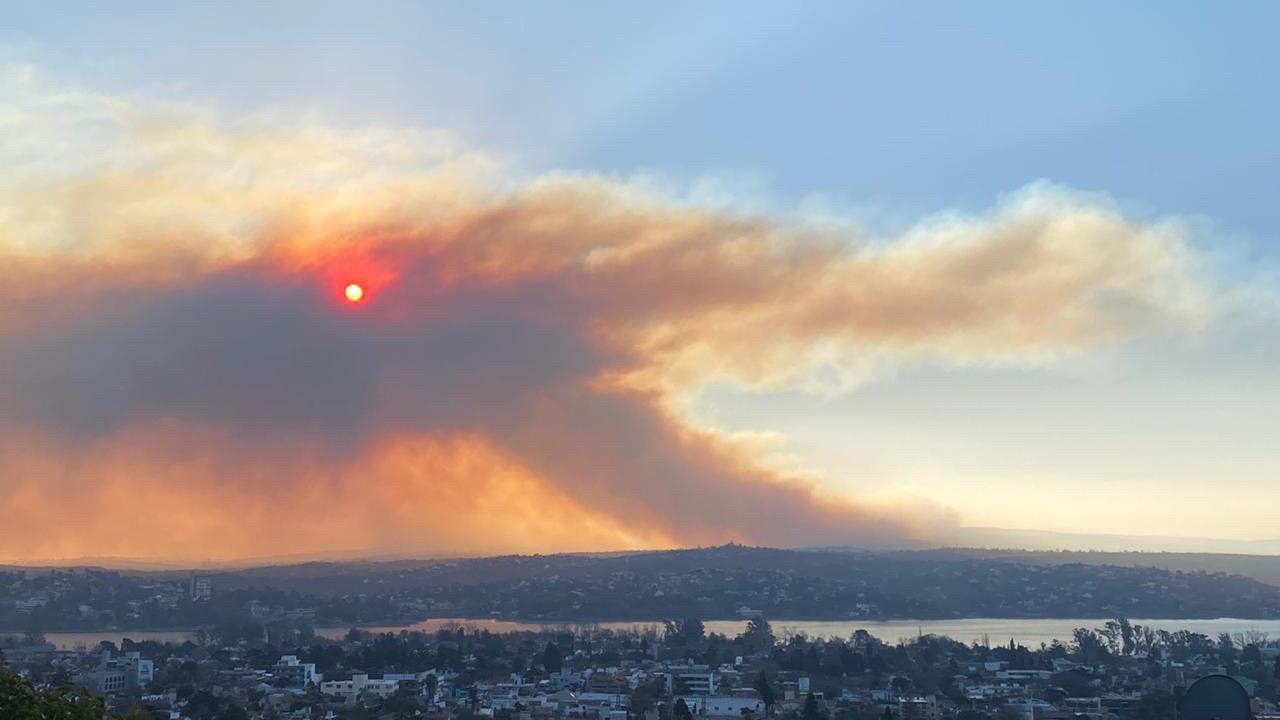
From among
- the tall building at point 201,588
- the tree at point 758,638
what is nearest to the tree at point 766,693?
the tree at point 758,638

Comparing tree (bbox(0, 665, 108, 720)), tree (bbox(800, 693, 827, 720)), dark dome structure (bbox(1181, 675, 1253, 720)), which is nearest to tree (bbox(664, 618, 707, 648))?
tree (bbox(800, 693, 827, 720))

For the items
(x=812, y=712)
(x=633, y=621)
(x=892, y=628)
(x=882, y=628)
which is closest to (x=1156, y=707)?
(x=812, y=712)

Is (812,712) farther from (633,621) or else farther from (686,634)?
(633,621)

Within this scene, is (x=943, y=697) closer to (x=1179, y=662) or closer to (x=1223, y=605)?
(x=1179, y=662)

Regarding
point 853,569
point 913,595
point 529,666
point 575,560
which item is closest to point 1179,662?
point 529,666

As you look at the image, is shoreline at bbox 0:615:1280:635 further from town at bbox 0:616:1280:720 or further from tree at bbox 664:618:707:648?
town at bbox 0:616:1280:720

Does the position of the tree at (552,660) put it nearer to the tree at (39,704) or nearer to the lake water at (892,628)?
the lake water at (892,628)
